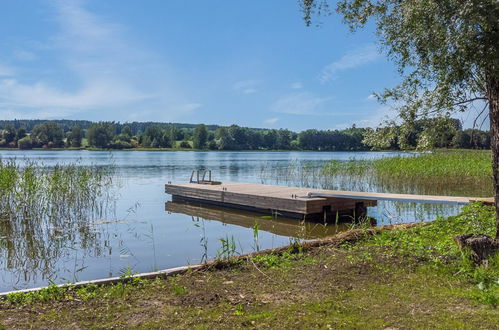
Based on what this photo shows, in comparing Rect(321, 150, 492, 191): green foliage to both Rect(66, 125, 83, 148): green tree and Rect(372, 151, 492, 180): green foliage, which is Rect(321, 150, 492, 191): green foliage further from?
Rect(66, 125, 83, 148): green tree

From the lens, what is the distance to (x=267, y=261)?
5.51 m

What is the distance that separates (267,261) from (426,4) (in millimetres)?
3463

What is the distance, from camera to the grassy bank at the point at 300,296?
364 centimetres

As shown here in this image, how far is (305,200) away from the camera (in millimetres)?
11406

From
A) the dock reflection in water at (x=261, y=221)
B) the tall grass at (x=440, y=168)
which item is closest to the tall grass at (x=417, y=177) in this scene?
the tall grass at (x=440, y=168)

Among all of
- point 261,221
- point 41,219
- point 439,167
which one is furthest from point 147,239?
point 439,167

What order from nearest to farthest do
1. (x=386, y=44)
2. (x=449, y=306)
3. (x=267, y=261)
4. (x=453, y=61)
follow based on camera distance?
(x=449, y=306)
(x=453, y=61)
(x=267, y=261)
(x=386, y=44)

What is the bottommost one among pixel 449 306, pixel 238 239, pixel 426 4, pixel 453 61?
pixel 238 239

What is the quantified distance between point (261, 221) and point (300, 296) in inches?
301

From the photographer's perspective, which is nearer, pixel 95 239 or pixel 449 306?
pixel 449 306

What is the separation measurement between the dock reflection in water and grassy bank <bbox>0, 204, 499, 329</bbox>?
3.14 m

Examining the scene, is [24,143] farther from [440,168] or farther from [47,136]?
[440,168]

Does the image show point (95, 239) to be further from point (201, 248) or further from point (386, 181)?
point (386, 181)

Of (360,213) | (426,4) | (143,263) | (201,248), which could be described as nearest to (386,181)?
(360,213)
